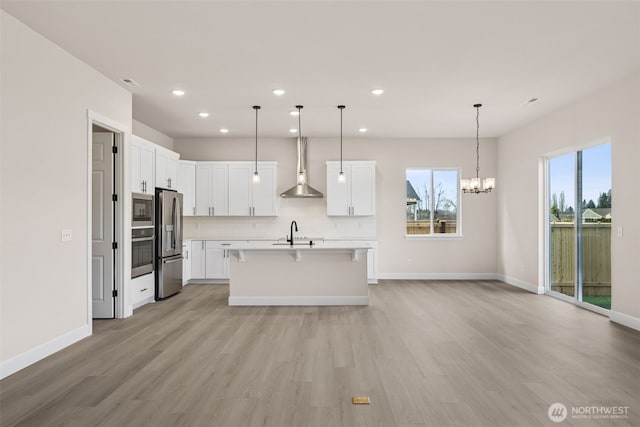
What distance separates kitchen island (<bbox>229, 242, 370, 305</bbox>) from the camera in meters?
5.87

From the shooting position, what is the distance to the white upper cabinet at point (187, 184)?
25.5 feet

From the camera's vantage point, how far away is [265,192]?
26.5ft

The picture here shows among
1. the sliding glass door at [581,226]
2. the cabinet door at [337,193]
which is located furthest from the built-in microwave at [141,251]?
the sliding glass door at [581,226]

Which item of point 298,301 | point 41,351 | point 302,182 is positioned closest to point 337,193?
point 302,182

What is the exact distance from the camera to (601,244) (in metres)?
5.47

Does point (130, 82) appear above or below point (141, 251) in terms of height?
above

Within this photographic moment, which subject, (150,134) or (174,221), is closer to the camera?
(174,221)

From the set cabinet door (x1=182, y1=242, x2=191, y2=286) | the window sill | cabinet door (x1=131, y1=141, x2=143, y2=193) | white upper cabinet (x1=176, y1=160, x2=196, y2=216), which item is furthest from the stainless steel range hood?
cabinet door (x1=131, y1=141, x2=143, y2=193)

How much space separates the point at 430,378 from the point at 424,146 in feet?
19.8

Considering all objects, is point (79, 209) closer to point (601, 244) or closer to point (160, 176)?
point (160, 176)

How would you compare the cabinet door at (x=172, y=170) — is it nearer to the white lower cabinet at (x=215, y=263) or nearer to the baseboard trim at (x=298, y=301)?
the white lower cabinet at (x=215, y=263)

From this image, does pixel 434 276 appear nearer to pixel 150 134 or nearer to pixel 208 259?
pixel 208 259

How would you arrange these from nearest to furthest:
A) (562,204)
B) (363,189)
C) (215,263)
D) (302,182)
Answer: (562,204)
(302,182)
(215,263)
(363,189)

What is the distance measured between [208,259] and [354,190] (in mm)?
3169
